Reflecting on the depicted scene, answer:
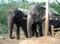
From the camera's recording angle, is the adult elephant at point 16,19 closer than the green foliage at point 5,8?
Yes

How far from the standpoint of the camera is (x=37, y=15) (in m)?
8.88

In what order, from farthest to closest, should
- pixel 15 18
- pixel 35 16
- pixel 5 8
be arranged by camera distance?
pixel 5 8 → pixel 35 16 → pixel 15 18

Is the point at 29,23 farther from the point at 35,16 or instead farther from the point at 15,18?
the point at 15,18

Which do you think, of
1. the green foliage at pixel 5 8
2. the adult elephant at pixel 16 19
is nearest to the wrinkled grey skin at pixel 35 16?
the adult elephant at pixel 16 19

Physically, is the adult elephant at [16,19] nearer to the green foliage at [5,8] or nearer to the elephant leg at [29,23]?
the elephant leg at [29,23]

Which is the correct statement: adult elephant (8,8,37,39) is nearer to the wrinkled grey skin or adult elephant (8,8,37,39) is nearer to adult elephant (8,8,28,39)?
adult elephant (8,8,28,39)

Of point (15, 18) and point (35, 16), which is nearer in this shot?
point (15, 18)

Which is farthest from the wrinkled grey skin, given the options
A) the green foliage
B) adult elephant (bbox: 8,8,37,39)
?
the green foliage

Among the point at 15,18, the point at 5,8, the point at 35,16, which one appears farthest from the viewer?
the point at 5,8

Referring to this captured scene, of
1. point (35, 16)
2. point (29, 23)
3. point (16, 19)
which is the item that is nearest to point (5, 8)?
point (29, 23)

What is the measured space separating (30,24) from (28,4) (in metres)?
4.77

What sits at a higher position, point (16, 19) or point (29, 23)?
point (16, 19)

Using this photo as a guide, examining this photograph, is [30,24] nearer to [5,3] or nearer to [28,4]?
[28,4]

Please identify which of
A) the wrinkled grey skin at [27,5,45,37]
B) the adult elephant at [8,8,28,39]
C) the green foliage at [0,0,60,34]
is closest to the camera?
the adult elephant at [8,8,28,39]
